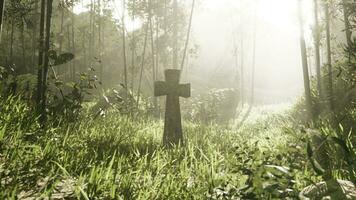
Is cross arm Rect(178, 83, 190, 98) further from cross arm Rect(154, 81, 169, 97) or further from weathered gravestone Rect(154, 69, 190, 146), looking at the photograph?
cross arm Rect(154, 81, 169, 97)

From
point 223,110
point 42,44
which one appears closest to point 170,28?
point 223,110

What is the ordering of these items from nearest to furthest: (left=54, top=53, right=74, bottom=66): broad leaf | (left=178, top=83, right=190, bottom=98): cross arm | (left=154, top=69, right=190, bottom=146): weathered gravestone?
(left=54, top=53, right=74, bottom=66): broad leaf → (left=154, top=69, right=190, bottom=146): weathered gravestone → (left=178, top=83, right=190, bottom=98): cross arm

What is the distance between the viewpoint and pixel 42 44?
5.38m

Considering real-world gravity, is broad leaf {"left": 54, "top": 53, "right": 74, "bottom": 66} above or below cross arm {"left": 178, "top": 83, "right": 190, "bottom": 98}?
above

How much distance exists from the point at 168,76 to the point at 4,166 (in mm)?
4868

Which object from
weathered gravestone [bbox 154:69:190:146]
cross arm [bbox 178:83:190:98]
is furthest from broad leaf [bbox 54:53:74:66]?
cross arm [bbox 178:83:190:98]

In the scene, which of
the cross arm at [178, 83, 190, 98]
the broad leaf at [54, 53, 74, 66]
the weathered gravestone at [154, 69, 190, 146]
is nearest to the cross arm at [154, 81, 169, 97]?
the weathered gravestone at [154, 69, 190, 146]

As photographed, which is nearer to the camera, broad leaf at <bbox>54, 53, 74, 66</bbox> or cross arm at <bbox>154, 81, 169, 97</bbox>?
broad leaf at <bbox>54, 53, 74, 66</bbox>

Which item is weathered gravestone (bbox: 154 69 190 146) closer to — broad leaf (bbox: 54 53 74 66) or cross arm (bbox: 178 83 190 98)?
cross arm (bbox: 178 83 190 98)

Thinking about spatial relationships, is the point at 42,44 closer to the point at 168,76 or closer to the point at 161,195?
the point at 168,76

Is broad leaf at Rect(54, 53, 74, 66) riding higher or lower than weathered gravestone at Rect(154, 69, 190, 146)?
higher

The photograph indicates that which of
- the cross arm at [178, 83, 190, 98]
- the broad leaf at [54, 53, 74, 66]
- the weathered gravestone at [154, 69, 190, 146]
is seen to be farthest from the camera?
the cross arm at [178, 83, 190, 98]

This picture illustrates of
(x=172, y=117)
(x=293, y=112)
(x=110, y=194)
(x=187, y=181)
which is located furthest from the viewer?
(x=293, y=112)

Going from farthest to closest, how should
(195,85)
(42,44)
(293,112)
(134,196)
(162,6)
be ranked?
(195,85) → (162,6) → (293,112) → (42,44) → (134,196)
